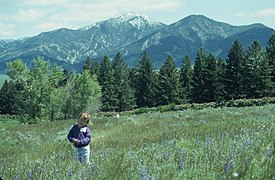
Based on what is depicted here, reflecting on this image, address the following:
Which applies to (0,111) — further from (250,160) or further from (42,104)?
(250,160)

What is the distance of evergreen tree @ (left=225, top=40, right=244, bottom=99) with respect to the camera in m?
67.2

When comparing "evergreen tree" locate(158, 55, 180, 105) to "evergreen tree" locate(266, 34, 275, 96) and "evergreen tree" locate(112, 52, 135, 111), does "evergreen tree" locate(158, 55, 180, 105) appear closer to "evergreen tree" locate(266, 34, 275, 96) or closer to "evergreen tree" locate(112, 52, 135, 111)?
"evergreen tree" locate(112, 52, 135, 111)

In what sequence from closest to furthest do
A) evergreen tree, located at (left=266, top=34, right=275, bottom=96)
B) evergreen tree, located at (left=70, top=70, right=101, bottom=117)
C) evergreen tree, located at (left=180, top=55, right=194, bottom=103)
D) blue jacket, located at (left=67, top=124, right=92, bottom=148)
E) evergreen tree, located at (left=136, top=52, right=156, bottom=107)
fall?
blue jacket, located at (left=67, top=124, right=92, bottom=148)
evergreen tree, located at (left=266, top=34, right=275, bottom=96)
evergreen tree, located at (left=70, top=70, right=101, bottom=117)
evergreen tree, located at (left=180, top=55, right=194, bottom=103)
evergreen tree, located at (left=136, top=52, right=156, bottom=107)

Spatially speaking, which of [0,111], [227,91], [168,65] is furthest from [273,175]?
[0,111]

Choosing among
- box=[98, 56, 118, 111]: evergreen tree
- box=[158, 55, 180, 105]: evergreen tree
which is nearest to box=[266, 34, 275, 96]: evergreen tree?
box=[158, 55, 180, 105]: evergreen tree

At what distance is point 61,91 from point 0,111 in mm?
35852

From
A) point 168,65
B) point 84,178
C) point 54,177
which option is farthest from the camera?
point 168,65

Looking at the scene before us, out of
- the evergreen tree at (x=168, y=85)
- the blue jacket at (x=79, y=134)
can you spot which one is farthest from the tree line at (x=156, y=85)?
the blue jacket at (x=79, y=134)

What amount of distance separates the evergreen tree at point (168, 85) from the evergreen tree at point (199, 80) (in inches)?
139

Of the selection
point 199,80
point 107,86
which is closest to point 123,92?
point 107,86

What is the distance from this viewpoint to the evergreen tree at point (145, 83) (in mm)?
80100

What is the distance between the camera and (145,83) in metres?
81.2

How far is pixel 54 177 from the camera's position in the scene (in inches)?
196

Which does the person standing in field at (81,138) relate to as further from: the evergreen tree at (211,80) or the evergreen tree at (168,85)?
the evergreen tree at (168,85)
